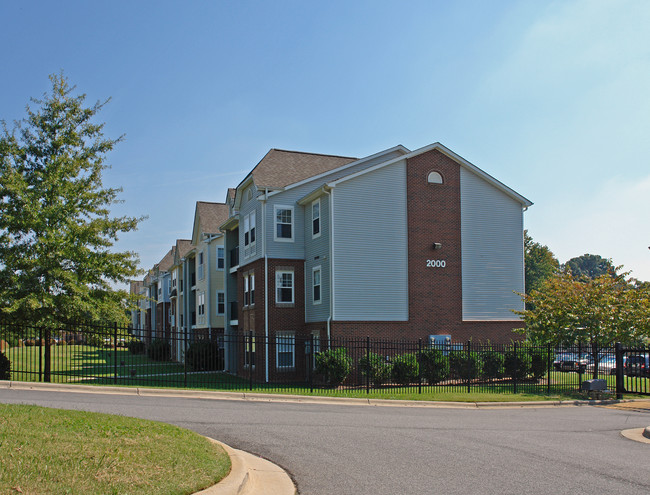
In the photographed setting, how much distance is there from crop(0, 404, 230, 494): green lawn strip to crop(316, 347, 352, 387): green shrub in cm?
1579

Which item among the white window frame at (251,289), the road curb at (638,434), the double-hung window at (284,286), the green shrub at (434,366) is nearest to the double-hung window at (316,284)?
the double-hung window at (284,286)

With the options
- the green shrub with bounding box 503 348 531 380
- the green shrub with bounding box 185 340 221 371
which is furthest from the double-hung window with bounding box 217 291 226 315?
the green shrub with bounding box 503 348 531 380

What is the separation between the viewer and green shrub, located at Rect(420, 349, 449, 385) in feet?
86.9

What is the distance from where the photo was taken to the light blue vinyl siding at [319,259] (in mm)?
29469

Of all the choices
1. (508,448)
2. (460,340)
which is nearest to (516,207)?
(460,340)

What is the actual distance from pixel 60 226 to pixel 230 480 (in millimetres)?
19088

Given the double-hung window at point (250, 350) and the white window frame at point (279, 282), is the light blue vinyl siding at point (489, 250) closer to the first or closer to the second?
the white window frame at point (279, 282)

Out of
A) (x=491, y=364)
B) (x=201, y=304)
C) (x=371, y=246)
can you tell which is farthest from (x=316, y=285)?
(x=201, y=304)

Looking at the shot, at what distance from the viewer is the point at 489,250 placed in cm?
3198

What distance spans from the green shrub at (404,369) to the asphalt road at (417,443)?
25.2 feet

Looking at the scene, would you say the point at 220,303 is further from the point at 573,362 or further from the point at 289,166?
the point at 573,362

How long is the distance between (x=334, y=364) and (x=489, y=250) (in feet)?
36.2

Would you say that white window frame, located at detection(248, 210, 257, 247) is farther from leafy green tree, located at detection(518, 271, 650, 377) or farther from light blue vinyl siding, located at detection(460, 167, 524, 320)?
leafy green tree, located at detection(518, 271, 650, 377)

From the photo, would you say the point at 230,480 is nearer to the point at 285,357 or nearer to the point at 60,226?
the point at 60,226
